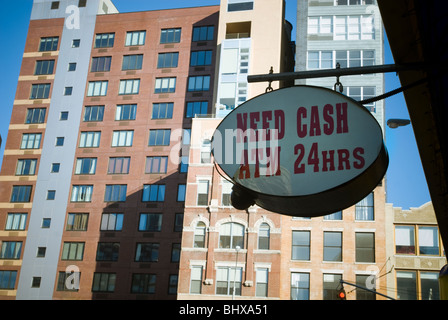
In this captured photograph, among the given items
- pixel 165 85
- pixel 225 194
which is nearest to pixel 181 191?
pixel 225 194

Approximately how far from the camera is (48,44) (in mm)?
59844

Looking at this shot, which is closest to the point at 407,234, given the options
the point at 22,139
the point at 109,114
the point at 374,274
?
the point at 374,274

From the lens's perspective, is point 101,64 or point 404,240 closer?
point 404,240

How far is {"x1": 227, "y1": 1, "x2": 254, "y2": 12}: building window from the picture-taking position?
5084cm

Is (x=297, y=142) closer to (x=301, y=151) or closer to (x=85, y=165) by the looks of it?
(x=301, y=151)

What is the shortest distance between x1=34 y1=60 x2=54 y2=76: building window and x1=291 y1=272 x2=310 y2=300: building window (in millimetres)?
39071

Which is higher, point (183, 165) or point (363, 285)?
point (183, 165)

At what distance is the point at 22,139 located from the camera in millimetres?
55750

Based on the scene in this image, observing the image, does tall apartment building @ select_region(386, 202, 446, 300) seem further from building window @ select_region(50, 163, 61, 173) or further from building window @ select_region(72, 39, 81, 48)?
building window @ select_region(72, 39, 81, 48)

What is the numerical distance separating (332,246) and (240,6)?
90.0 ft

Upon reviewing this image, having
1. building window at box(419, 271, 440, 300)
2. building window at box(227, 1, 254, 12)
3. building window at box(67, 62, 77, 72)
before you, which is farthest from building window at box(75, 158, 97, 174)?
building window at box(419, 271, 440, 300)

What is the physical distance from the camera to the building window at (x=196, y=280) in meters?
38.0

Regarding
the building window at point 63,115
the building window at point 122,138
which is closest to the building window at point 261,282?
the building window at point 122,138
